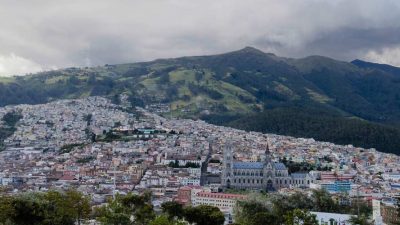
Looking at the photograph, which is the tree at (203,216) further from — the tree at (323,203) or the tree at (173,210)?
the tree at (323,203)

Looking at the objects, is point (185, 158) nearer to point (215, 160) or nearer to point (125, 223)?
point (215, 160)

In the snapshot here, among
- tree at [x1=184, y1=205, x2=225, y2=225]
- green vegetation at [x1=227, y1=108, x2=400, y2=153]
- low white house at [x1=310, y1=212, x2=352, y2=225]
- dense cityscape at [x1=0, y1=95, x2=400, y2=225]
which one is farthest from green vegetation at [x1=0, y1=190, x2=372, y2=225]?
green vegetation at [x1=227, y1=108, x2=400, y2=153]

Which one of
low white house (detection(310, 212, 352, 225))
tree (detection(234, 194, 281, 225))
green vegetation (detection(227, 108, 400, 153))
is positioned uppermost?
green vegetation (detection(227, 108, 400, 153))

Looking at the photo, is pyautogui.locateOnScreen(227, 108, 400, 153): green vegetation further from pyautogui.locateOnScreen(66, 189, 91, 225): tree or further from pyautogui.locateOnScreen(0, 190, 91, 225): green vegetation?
pyautogui.locateOnScreen(0, 190, 91, 225): green vegetation

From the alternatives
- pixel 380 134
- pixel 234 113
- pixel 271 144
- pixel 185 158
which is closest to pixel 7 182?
pixel 185 158

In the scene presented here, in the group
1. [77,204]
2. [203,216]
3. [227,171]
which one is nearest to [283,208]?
[203,216]

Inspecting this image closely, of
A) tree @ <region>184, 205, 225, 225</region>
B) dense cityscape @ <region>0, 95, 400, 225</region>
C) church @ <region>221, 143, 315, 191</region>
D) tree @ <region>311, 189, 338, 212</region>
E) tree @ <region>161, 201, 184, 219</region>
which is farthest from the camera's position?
church @ <region>221, 143, 315, 191</region>

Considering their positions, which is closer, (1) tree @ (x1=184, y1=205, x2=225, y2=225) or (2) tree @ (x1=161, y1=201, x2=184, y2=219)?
(1) tree @ (x1=184, y1=205, x2=225, y2=225)
